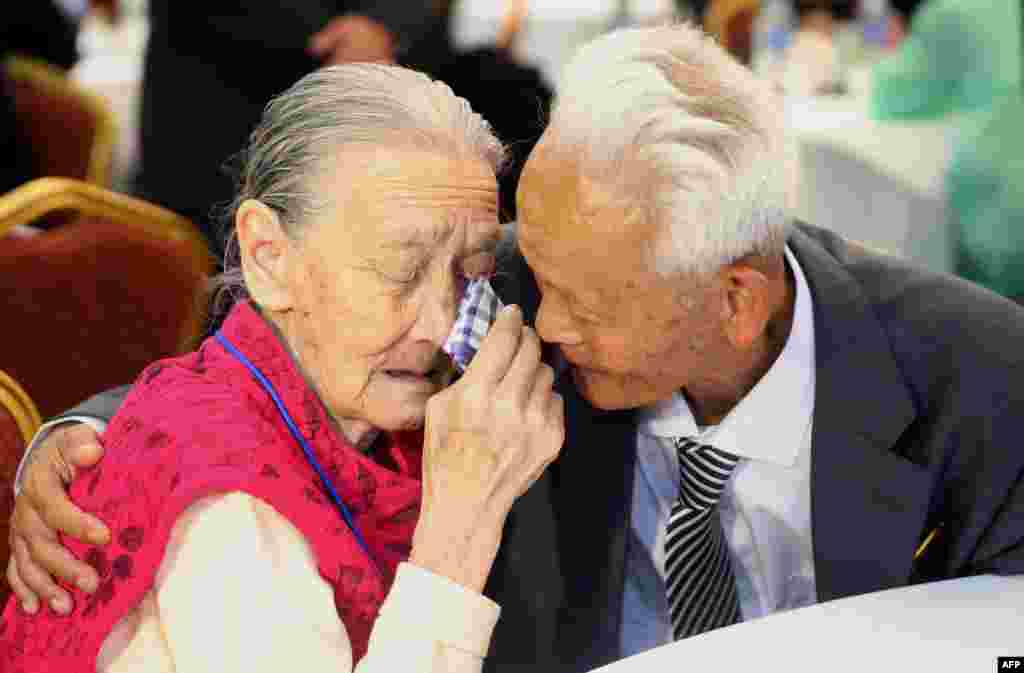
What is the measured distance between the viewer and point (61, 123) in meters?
3.01

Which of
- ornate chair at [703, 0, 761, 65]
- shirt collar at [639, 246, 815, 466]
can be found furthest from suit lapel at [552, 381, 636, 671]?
ornate chair at [703, 0, 761, 65]

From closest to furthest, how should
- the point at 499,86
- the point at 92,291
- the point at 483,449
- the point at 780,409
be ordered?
the point at 483,449 < the point at 780,409 < the point at 92,291 < the point at 499,86

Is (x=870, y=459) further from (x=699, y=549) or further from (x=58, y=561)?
(x=58, y=561)

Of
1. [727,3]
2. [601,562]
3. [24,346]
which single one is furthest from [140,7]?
[601,562]

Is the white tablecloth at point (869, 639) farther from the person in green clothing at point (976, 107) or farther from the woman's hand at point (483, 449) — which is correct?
the person in green clothing at point (976, 107)

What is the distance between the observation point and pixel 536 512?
5.80ft

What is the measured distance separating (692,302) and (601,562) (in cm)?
43

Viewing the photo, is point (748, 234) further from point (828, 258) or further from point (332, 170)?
point (332, 170)

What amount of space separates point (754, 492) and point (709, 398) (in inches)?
5.3

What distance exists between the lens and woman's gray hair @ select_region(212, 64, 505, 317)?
1423mm

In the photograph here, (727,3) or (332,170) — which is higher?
(332,170)

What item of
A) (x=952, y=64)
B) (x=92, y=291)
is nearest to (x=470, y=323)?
(x=92, y=291)

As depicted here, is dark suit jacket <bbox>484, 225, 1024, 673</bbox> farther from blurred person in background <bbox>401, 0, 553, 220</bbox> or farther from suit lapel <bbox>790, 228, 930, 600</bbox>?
blurred person in background <bbox>401, 0, 553, 220</bbox>

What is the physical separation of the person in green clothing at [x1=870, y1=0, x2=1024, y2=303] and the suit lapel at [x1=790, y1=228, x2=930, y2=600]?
169cm
